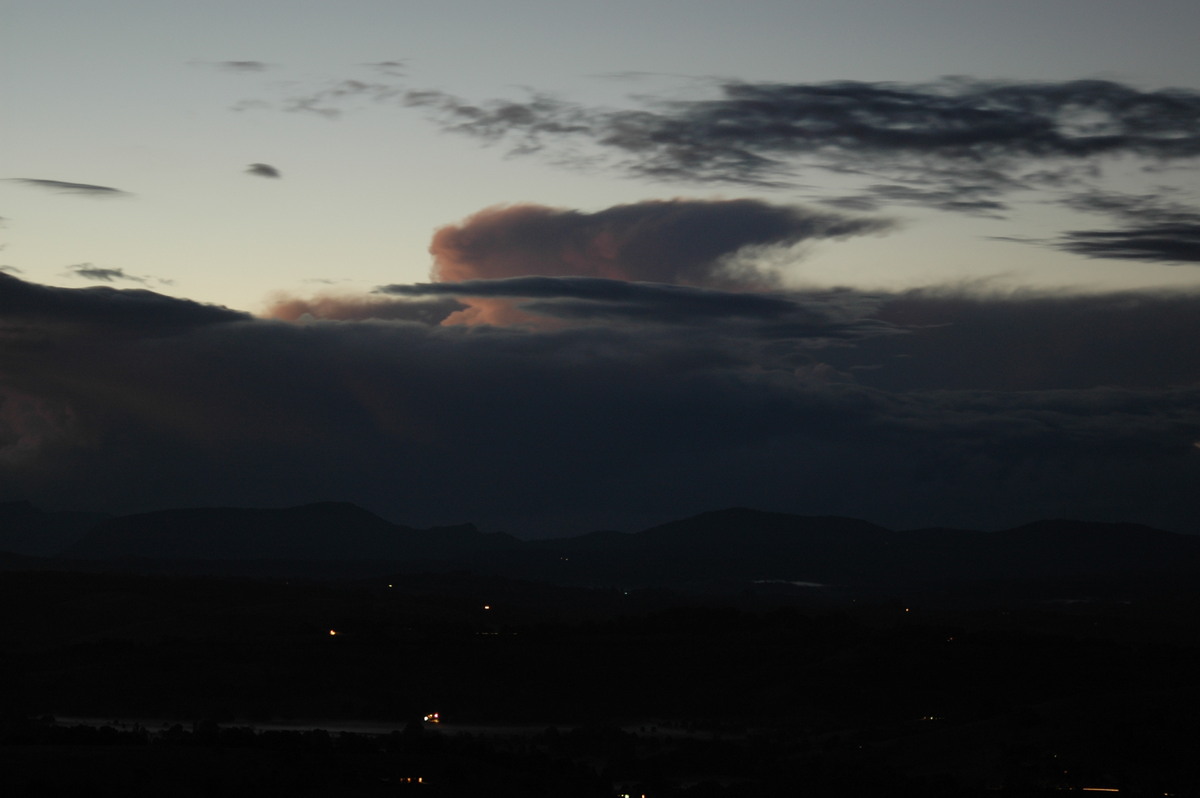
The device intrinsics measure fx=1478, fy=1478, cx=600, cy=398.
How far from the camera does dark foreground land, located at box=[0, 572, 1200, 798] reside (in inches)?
2889

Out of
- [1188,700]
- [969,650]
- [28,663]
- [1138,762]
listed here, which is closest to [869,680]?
[969,650]

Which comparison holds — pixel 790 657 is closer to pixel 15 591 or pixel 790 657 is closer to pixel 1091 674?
pixel 1091 674

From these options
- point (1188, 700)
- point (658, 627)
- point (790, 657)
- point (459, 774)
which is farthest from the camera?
point (658, 627)

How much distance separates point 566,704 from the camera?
4867 inches

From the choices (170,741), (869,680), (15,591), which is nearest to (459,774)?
(170,741)

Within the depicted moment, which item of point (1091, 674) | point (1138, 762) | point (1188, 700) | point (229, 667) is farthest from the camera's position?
point (229, 667)

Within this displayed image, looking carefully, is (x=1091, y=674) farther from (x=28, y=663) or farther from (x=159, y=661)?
(x=28, y=663)

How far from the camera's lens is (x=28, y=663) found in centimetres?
13050

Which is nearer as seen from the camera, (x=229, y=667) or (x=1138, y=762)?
(x=1138, y=762)

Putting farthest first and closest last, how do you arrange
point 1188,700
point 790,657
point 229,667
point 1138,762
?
point 790,657 < point 229,667 < point 1188,700 < point 1138,762

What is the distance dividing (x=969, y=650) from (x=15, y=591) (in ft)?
412

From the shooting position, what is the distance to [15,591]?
192 metres

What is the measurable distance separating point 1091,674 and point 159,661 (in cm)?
7819

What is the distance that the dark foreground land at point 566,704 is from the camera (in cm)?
7338
